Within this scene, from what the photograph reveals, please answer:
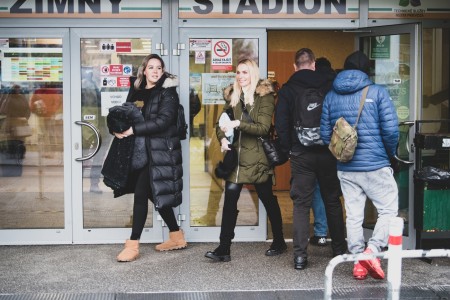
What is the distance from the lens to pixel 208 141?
787 centimetres

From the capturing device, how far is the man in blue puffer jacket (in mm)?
6203

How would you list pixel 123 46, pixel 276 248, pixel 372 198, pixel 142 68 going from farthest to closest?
pixel 123 46
pixel 276 248
pixel 142 68
pixel 372 198

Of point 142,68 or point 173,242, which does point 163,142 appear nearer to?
point 142,68

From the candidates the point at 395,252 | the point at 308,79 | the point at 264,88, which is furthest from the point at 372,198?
the point at 395,252

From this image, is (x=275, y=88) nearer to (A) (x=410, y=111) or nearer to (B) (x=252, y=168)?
(B) (x=252, y=168)

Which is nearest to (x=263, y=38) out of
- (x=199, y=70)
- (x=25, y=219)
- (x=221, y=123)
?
(x=199, y=70)

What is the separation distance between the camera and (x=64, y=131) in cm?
772

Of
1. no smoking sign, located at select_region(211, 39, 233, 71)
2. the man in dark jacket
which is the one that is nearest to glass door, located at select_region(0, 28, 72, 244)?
no smoking sign, located at select_region(211, 39, 233, 71)

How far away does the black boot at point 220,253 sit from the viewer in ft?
22.9

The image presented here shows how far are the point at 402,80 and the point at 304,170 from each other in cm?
165

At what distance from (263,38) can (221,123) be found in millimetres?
1348

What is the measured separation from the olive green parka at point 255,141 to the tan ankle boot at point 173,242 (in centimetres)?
88

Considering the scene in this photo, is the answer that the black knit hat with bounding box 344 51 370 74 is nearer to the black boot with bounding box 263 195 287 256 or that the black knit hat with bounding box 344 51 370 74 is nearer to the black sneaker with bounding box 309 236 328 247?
the black boot with bounding box 263 195 287 256

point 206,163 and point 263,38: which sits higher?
point 263,38
